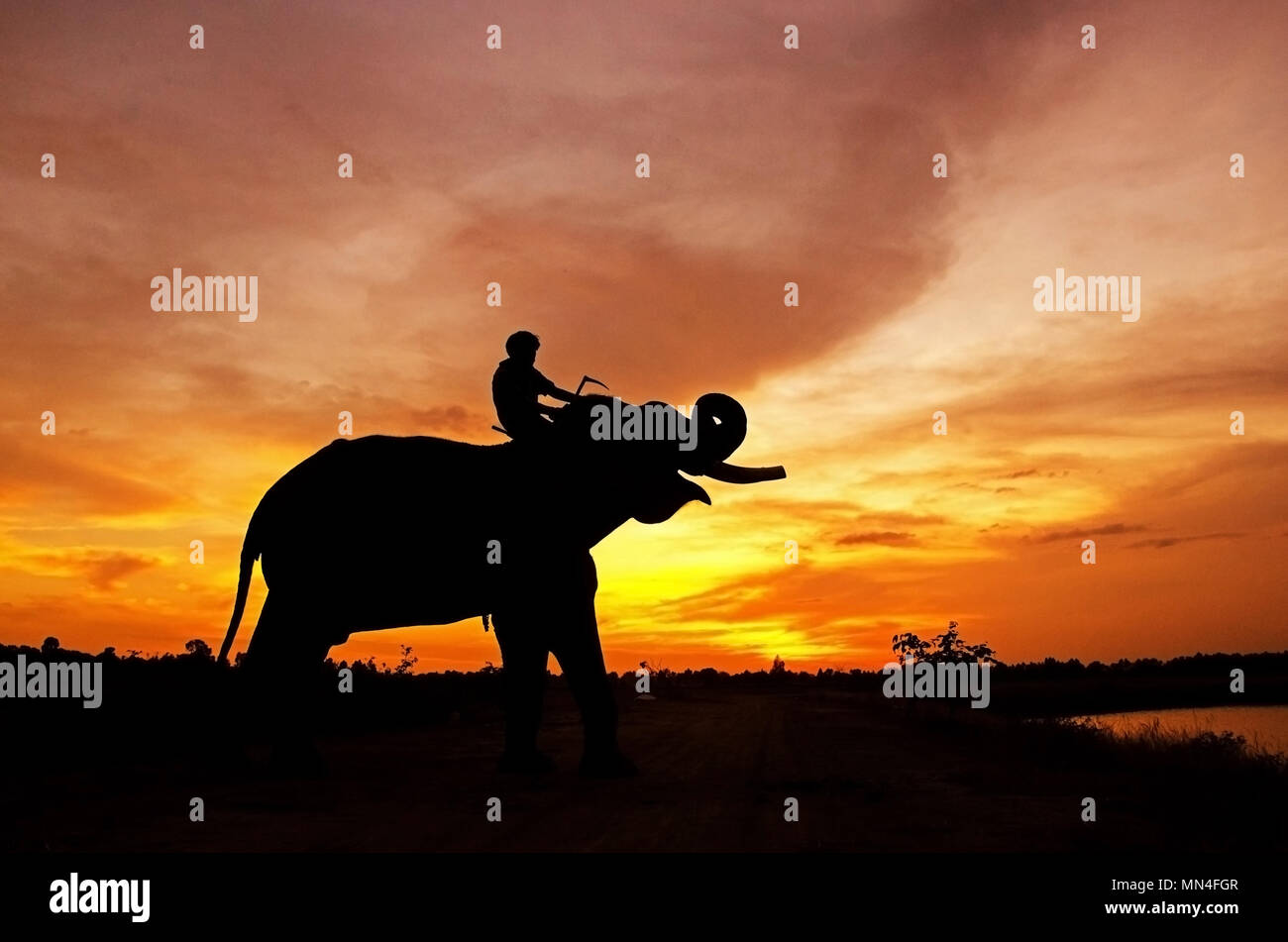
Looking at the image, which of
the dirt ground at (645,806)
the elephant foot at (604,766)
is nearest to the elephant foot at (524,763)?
the dirt ground at (645,806)

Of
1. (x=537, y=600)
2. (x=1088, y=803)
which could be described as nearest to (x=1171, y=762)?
(x=1088, y=803)

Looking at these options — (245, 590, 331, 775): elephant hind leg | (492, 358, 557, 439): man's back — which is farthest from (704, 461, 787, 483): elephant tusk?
(245, 590, 331, 775): elephant hind leg

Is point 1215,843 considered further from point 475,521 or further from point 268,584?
point 268,584

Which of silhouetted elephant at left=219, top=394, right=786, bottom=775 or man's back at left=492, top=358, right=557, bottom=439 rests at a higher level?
man's back at left=492, top=358, right=557, bottom=439

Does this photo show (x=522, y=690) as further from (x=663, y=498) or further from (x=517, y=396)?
(x=517, y=396)

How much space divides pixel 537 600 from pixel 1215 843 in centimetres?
790

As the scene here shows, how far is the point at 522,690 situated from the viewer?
1398 centimetres

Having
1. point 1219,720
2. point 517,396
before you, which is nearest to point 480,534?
point 517,396

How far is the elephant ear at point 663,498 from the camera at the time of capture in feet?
48.2

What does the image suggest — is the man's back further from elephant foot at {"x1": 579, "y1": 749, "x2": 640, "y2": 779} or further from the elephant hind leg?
elephant foot at {"x1": 579, "y1": 749, "x2": 640, "y2": 779}

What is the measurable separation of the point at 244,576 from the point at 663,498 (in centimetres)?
626

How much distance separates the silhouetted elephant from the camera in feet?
46.2

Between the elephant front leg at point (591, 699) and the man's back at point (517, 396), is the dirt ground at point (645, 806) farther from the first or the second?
the man's back at point (517, 396)
